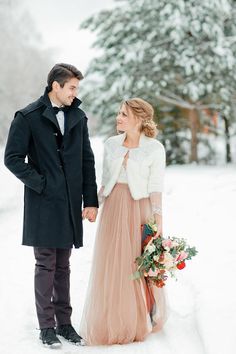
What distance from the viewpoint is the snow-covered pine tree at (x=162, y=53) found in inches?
514

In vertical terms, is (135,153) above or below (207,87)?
below

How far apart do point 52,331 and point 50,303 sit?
20 centimetres

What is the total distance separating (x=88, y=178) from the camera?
4523 mm

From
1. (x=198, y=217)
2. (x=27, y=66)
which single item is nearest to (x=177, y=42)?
(x=198, y=217)

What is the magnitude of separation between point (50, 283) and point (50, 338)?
1.27 ft

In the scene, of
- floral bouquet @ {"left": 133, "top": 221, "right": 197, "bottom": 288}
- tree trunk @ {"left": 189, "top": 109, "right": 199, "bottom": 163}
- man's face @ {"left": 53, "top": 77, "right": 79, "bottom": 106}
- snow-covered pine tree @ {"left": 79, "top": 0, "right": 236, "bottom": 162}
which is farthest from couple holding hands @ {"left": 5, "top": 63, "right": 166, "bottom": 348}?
tree trunk @ {"left": 189, "top": 109, "right": 199, "bottom": 163}

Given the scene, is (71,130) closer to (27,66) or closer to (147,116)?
(147,116)

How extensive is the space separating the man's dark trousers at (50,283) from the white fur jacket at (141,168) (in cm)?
61

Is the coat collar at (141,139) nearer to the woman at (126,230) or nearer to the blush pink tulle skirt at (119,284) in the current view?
the woman at (126,230)

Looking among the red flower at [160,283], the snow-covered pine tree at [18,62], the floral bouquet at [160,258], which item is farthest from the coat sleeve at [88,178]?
the snow-covered pine tree at [18,62]

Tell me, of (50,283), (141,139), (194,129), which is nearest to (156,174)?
(141,139)

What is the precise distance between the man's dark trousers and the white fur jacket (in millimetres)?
606

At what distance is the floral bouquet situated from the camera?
170 inches

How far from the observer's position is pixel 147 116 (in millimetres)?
4520
